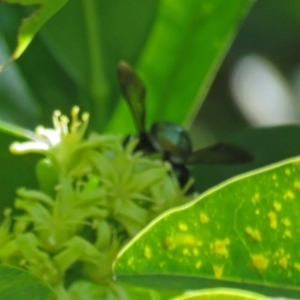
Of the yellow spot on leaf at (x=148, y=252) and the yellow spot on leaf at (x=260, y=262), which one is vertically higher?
the yellow spot on leaf at (x=148, y=252)

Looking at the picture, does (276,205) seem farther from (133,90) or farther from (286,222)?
(133,90)

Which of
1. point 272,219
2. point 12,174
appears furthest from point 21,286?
point 12,174

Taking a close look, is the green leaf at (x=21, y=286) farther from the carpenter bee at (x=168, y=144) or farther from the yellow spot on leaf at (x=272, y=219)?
the carpenter bee at (x=168, y=144)

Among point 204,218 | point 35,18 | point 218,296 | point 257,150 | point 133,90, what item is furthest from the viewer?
point 257,150

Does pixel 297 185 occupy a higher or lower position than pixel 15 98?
higher

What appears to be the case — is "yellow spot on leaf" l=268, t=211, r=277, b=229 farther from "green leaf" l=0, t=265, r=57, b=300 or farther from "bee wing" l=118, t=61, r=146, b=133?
"bee wing" l=118, t=61, r=146, b=133


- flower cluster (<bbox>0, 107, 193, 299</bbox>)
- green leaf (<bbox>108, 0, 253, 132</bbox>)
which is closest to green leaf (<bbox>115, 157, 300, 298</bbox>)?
flower cluster (<bbox>0, 107, 193, 299</bbox>)

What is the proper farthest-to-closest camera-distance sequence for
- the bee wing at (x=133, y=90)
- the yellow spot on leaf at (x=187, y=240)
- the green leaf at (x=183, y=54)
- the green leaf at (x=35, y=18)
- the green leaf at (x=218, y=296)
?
the green leaf at (x=183, y=54)
the bee wing at (x=133, y=90)
the green leaf at (x=35, y=18)
the yellow spot on leaf at (x=187, y=240)
the green leaf at (x=218, y=296)

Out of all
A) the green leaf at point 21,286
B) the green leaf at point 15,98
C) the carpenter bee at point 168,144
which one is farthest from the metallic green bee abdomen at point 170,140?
the green leaf at point 21,286
